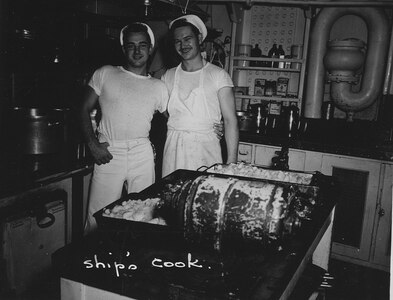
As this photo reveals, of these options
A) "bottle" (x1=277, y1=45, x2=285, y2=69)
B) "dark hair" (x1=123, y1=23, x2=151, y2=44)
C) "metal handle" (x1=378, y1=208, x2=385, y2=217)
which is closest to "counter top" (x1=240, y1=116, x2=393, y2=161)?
"metal handle" (x1=378, y1=208, x2=385, y2=217)

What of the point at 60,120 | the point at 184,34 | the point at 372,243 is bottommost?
the point at 372,243

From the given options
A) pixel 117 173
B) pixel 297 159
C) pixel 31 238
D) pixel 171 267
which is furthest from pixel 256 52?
pixel 171 267

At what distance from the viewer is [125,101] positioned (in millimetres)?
2770

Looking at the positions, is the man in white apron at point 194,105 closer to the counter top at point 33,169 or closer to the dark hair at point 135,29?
the dark hair at point 135,29

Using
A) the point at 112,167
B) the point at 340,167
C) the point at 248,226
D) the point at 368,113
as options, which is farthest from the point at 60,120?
the point at 368,113

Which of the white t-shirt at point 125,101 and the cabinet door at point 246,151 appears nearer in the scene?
the white t-shirt at point 125,101

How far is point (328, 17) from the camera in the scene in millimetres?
4270

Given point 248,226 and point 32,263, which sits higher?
point 248,226

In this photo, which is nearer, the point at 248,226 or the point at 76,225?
the point at 248,226

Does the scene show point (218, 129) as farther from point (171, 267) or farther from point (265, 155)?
point (171, 267)

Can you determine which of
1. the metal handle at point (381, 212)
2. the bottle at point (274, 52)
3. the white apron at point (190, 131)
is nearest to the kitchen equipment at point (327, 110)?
the bottle at point (274, 52)

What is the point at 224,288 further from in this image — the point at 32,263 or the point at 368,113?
the point at 368,113

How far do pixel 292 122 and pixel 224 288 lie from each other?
3.37 metres

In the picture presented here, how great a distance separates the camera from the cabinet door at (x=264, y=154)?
380 centimetres
